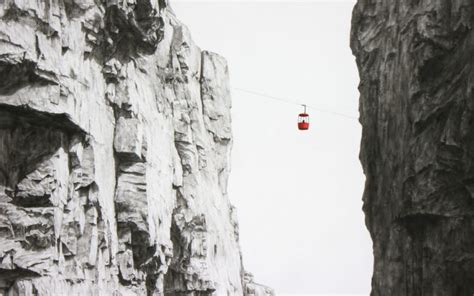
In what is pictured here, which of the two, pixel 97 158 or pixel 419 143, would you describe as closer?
pixel 419 143

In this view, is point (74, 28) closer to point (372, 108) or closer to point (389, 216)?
point (372, 108)

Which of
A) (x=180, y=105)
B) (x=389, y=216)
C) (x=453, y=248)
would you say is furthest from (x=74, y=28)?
(x=180, y=105)

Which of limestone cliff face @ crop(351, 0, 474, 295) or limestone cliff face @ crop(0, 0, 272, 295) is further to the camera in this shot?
limestone cliff face @ crop(0, 0, 272, 295)

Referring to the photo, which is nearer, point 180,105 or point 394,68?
point 394,68

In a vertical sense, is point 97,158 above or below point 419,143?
above
